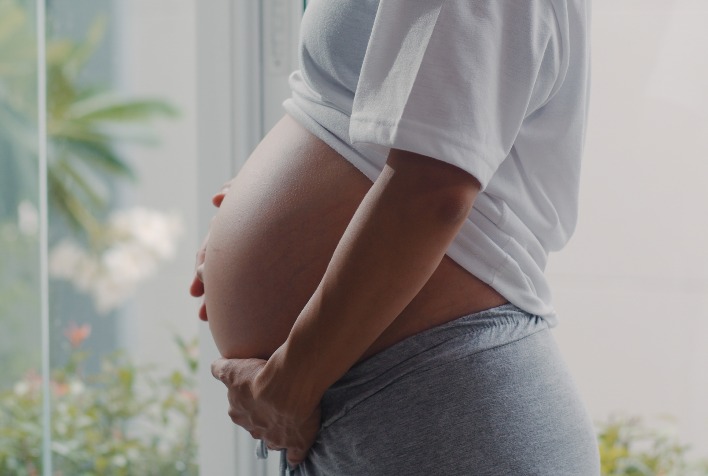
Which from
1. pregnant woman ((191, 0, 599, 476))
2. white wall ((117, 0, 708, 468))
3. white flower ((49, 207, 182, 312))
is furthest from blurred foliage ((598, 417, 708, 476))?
white flower ((49, 207, 182, 312))

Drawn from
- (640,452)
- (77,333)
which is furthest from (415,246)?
(77,333)

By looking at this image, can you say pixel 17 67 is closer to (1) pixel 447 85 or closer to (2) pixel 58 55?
(2) pixel 58 55

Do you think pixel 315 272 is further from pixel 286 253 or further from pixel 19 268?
pixel 19 268

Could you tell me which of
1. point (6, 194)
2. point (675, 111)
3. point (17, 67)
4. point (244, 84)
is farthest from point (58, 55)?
point (675, 111)

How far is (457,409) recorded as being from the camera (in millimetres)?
690

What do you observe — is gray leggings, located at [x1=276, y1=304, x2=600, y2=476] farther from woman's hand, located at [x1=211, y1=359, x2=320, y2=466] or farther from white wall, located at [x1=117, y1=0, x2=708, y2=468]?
white wall, located at [x1=117, y1=0, x2=708, y2=468]

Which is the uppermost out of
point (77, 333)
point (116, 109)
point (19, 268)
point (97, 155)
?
point (116, 109)

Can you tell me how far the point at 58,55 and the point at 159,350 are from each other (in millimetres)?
707

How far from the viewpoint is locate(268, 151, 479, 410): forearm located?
0.62 meters

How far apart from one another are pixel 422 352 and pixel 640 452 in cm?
75

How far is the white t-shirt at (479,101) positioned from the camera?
0.61m

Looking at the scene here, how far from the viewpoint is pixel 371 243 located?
639 mm

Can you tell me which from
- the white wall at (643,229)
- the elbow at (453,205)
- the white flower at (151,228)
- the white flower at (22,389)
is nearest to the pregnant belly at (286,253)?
the elbow at (453,205)

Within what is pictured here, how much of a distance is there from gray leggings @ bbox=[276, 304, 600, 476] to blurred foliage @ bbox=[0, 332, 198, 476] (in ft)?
3.48
